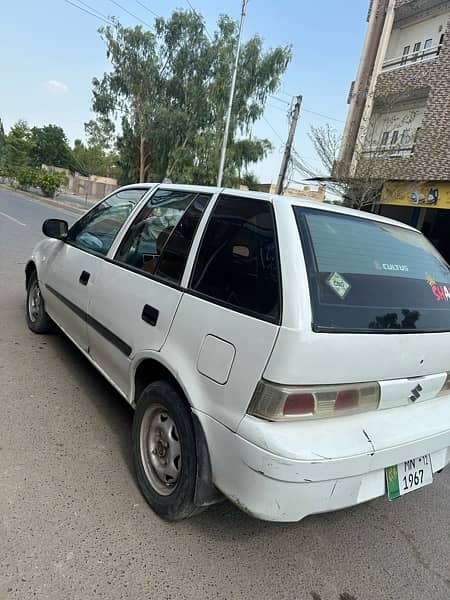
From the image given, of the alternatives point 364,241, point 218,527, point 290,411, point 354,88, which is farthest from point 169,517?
point 354,88

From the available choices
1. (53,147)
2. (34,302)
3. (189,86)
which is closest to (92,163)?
(53,147)

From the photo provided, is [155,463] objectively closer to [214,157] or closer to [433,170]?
[433,170]

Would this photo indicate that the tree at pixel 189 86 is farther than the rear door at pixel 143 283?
Yes

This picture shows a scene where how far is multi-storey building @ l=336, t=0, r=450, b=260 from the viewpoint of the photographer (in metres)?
15.1

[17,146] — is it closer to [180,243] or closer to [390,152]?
[390,152]

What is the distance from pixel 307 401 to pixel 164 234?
1.41 m

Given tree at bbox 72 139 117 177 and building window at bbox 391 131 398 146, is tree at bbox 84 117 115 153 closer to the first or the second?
building window at bbox 391 131 398 146

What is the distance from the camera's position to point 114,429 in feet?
9.56

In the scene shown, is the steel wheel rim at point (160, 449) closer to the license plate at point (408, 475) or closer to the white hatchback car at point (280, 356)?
the white hatchback car at point (280, 356)

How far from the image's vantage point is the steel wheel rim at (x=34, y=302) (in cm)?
426

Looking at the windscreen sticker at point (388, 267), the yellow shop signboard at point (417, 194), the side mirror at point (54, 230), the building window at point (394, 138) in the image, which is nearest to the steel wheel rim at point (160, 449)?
the windscreen sticker at point (388, 267)

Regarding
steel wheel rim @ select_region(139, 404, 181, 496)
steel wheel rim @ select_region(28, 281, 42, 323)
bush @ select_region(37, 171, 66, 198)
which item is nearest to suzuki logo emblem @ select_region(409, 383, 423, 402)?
steel wheel rim @ select_region(139, 404, 181, 496)

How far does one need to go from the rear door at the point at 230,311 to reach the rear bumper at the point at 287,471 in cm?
11

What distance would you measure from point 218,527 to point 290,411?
0.96 meters
